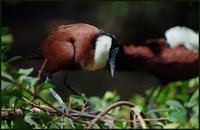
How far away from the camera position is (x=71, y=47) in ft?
4.32

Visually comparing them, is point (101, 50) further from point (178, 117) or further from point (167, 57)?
point (167, 57)

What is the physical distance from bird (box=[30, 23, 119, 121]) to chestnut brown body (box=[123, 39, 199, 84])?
1.52 meters

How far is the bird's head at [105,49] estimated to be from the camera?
122 cm

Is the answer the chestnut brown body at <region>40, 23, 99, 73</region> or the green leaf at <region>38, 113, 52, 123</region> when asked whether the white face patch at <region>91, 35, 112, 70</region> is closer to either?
the chestnut brown body at <region>40, 23, 99, 73</region>

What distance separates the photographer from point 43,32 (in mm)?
5539

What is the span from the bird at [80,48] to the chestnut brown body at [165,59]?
152 centimetres

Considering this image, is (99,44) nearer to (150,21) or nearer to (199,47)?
(199,47)

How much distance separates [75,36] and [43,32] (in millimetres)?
4319

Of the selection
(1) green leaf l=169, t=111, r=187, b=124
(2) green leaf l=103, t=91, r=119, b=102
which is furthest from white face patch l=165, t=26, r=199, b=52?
(1) green leaf l=169, t=111, r=187, b=124

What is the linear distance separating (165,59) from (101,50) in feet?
5.61

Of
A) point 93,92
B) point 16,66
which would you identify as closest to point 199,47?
point 93,92

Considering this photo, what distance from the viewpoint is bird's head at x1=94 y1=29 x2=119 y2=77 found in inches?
47.9

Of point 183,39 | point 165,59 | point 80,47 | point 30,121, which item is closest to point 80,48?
point 80,47

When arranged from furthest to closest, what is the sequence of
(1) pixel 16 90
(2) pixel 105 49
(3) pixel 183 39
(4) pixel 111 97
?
(3) pixel 183 39 → (4) pixel 111 97 → (2) pixel 105 49 → (1) pixel 16 90
